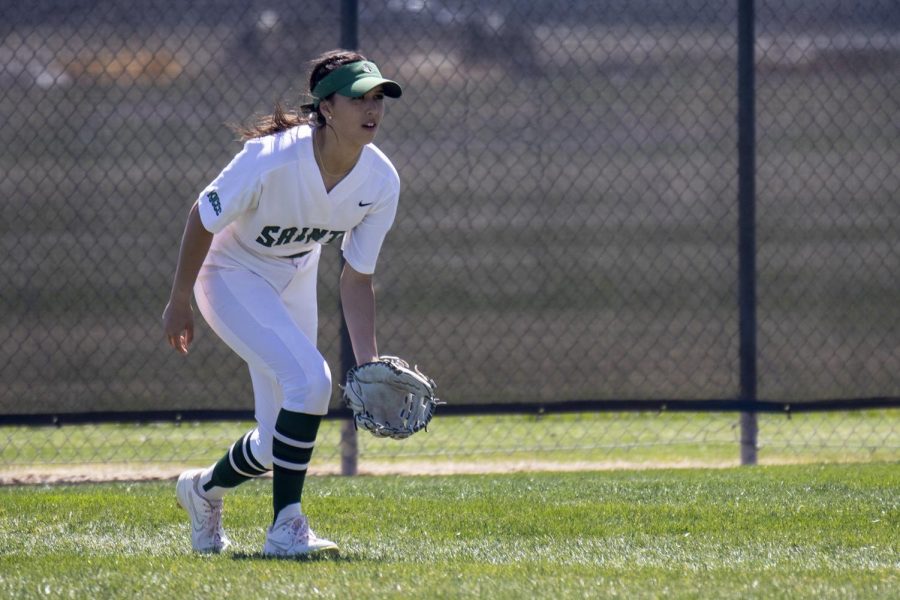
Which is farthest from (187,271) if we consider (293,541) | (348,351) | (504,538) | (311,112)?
(348,351)

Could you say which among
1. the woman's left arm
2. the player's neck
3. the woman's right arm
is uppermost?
the player's neck

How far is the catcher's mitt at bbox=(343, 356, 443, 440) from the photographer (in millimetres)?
4406

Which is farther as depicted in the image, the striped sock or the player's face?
the striped sock

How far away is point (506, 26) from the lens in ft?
23.0

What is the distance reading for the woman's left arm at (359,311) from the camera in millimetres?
4691

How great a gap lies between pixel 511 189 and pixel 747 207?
1.31 meters

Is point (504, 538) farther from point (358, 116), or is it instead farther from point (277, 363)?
point (358, 116)

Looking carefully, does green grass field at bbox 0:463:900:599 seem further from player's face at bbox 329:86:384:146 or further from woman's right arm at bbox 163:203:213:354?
player's face at bbox 329:86:384:146

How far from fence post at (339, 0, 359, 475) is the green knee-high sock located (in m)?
2.49

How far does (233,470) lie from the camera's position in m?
4.64

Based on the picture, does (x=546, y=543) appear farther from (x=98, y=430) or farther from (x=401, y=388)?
(x=98, y=430)

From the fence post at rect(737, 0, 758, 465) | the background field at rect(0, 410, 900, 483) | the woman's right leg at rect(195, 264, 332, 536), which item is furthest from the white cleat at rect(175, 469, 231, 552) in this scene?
the fence post at rect(737, 0, 758, 465)

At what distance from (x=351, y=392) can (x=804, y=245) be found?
3654mm

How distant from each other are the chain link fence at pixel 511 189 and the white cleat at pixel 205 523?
7.29 feet
